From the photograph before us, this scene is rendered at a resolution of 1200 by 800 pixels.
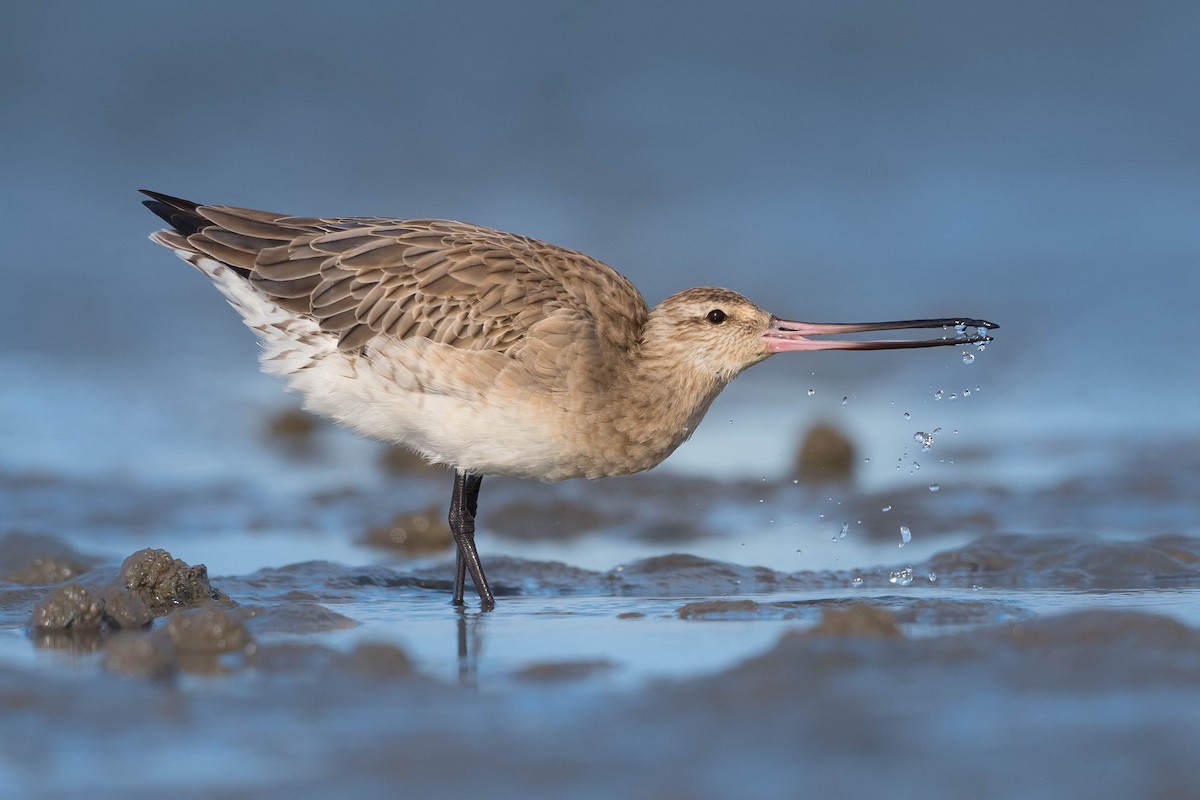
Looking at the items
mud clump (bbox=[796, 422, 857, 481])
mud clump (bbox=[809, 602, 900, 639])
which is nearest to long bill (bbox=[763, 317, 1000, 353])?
mud clump (bbox=[809, 602, 900, 639])

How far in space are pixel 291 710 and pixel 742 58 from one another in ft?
43.0

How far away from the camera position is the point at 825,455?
30.1 feet

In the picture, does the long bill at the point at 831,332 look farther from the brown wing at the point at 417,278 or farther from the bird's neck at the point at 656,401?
the brown wing at the point at 417,278

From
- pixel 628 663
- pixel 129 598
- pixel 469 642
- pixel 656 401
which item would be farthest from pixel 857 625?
pixel 129 598

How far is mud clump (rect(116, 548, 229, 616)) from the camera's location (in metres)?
5.76

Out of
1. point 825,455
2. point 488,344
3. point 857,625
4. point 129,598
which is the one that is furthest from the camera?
point 825,455

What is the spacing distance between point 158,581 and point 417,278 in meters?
1.87

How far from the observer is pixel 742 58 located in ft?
53.3

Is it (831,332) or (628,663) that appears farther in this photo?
(831,332)

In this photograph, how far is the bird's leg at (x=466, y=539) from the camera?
6.59 m

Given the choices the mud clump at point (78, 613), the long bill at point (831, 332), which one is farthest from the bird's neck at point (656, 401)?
the mud clump at point (78, 613)

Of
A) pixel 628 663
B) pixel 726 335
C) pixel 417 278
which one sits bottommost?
pixel 628 663

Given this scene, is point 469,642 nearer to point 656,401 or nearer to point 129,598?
point 129,598

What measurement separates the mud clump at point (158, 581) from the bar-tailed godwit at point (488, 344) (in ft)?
4.11
